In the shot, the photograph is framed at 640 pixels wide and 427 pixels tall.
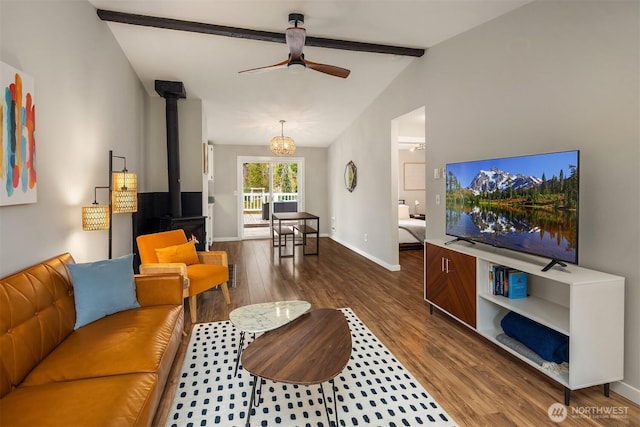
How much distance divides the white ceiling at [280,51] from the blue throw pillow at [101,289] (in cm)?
231

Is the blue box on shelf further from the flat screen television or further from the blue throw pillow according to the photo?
the blue throw pillow

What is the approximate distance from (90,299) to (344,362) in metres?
1.64

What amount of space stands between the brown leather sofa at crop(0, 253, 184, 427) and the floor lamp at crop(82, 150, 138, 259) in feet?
1.24

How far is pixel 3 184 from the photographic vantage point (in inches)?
65.7

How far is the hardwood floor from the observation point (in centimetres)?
185

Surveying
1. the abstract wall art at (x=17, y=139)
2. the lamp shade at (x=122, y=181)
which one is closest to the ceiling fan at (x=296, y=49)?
the lamp shade at (x=122, y=181)

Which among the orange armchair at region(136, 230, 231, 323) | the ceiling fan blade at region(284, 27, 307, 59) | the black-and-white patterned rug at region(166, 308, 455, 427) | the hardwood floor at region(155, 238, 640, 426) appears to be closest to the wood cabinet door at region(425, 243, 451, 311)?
the hardwood floor at region(155, 238, 640, 426)

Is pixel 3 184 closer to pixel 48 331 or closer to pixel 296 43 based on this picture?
pixel 48 331

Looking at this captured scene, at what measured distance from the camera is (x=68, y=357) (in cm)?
159

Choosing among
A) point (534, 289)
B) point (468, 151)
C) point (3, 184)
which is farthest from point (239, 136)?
point (534, 289)

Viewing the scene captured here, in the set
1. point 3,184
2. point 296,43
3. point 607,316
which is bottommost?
point 607,316

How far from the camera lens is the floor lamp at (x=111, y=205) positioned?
96.0 inches

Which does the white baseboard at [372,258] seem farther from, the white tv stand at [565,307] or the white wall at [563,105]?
the white tv stand at [565,307]

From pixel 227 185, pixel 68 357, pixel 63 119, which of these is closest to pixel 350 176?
pixel 227 185
